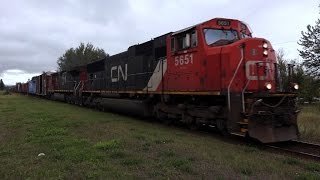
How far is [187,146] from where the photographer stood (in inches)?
404

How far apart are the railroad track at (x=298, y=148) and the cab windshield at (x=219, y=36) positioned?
11.7ft

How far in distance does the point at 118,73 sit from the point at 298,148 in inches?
487

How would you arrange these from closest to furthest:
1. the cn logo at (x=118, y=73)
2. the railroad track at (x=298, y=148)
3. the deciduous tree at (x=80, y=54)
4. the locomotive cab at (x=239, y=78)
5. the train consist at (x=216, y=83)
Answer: the railroad track at (x=298, y=148) → the locomotive cab at (x=239, y=78) → the train consist at (x=216, y=83) → the cn logo at (x=118, y=73) → the deciduous tree at (x=80, y=54)

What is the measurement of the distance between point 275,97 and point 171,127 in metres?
5.10

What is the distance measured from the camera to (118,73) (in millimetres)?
21562

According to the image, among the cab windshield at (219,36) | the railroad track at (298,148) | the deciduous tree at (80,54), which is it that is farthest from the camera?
the deciduous tree at (80,54)

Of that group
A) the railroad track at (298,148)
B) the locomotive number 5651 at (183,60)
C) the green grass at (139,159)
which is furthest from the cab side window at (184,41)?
the railroad track at (298,148)

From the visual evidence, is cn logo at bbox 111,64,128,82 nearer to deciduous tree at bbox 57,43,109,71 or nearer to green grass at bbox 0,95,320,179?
green grass at bbox 0,95,320,179

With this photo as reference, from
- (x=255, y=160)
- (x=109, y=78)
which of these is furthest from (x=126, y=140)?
(x=109, y=78)

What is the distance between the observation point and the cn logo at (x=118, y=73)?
20391 millimetres

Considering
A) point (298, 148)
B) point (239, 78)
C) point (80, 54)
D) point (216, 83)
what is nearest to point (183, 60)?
point (216, 83)

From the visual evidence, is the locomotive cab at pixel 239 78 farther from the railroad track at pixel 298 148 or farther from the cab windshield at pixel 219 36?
the railroad track at pixel 298 148

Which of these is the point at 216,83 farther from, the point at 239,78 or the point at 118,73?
the point at 118,73

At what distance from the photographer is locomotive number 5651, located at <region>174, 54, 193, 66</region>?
44.1 ft
